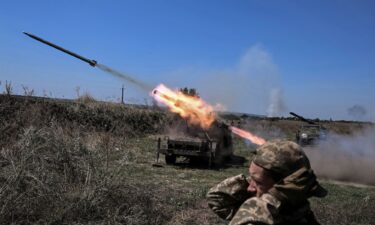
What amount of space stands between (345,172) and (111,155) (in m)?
13.7

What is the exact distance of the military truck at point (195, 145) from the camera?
1898 centimetres

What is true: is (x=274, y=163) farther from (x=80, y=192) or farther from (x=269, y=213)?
(x=80, y=192)

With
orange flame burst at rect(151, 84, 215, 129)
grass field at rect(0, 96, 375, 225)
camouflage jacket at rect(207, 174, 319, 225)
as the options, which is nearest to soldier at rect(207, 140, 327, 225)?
camouflage jacket at rect(207, 174, 319, 225)

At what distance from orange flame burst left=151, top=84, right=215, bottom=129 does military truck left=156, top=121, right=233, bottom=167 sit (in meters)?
0.30

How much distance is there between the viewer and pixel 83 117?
2778 centimetres

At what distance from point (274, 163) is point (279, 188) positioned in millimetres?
139

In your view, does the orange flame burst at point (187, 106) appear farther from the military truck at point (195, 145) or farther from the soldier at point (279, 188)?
the soldier at point (279, 188)

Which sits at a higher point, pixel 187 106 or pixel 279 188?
pixel 187 106

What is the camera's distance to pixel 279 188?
2.60 metres

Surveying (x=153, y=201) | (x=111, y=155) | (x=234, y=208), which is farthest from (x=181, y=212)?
(x=234, y=208)

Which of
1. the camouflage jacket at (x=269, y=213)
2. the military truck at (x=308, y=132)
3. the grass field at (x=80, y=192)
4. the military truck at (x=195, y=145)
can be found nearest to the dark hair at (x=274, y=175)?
the camouflage jacket at (x=269, y=213)

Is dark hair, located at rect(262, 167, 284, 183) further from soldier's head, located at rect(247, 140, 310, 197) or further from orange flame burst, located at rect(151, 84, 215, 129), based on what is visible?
orange flame burst, located at rect(151, 84, 215, 129)

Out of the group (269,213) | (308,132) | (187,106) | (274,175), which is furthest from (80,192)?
(308,132)

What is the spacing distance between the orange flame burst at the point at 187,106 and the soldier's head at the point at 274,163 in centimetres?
1559
